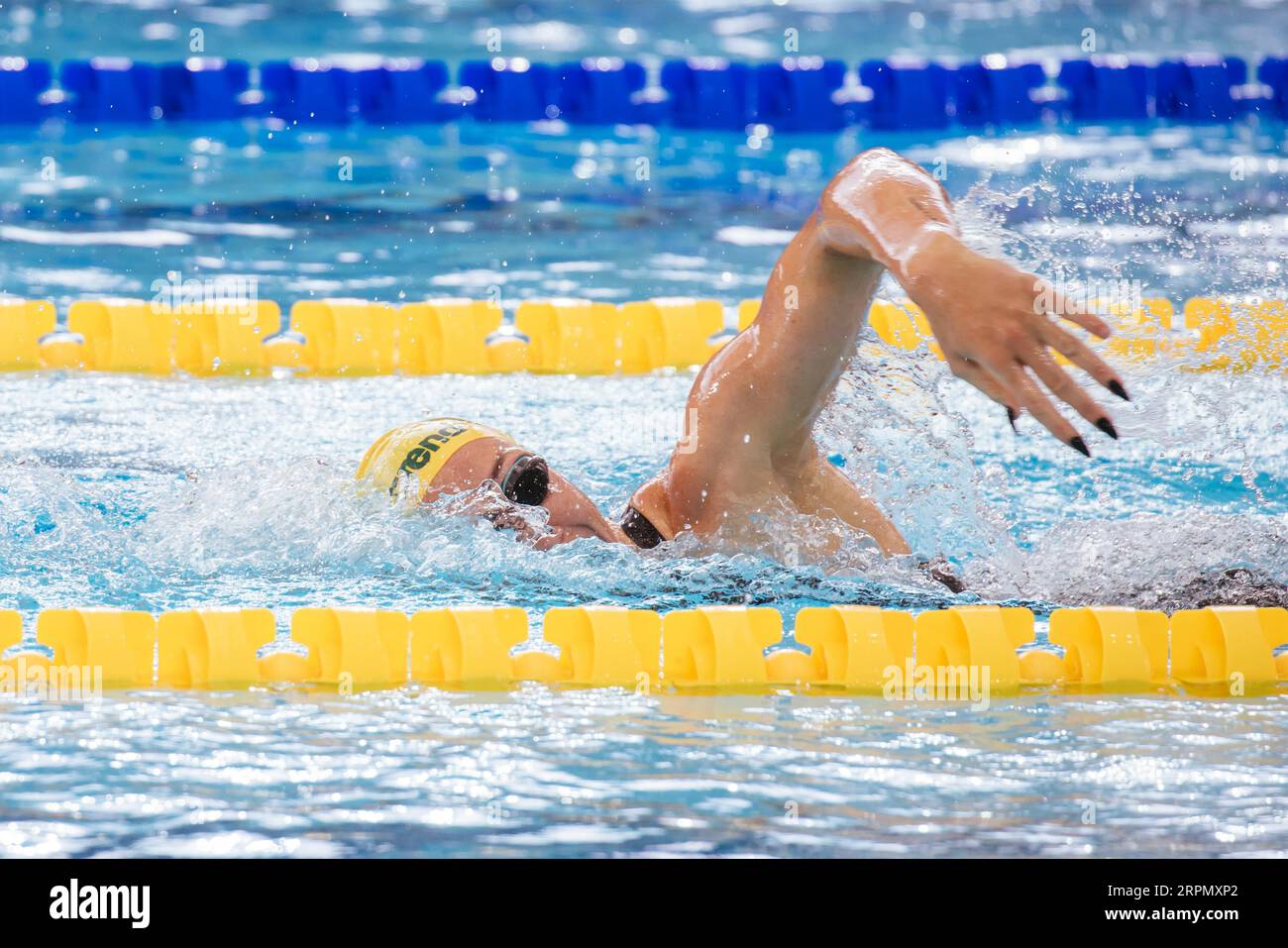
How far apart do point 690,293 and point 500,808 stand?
380 centimetres

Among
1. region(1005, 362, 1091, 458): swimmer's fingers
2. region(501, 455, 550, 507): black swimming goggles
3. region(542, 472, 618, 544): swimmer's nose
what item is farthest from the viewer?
region(542, 472, 618, 544): swimmer's nose

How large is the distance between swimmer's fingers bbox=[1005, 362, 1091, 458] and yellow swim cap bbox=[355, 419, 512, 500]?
1421 mm

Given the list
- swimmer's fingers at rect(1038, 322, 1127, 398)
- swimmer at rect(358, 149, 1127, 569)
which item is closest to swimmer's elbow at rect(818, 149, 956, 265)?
swimmer at rect(358, 149, 1127, 569)

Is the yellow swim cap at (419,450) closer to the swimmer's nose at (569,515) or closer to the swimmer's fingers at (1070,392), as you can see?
the swimmer's nose at (569,515)

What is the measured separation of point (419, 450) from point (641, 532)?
44cm

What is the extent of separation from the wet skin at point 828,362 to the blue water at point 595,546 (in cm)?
8

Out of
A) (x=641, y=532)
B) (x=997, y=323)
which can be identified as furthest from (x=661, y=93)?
(x=997, y=323)

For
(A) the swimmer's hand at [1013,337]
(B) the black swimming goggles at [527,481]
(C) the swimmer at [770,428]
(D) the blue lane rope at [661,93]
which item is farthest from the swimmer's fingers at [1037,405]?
(D) the blue lane rope at [661,93]

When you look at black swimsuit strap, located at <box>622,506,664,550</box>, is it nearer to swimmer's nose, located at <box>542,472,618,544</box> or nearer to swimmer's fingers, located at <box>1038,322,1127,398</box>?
swimmer's nose, located at <box>542,472,618,544</box>

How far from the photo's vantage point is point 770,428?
2795 millimetres

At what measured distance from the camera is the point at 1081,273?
5555 mm

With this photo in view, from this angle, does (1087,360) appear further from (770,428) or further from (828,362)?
(770,428)

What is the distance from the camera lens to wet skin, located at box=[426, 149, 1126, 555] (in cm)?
166

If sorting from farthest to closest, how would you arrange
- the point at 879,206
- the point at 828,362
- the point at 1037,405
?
1. the point at 828,362
2. the point at 879,206
3. the point at 1037,405
